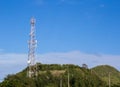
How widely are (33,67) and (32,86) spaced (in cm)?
650

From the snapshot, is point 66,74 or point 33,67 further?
point 66,74

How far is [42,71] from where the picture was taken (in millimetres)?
141000

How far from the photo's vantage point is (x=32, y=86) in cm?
11075

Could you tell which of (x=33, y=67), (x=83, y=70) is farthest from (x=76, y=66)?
(x=33, y=67)

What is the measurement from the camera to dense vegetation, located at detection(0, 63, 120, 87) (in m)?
122

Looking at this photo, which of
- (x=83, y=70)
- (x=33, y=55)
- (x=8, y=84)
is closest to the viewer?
(x=8, y=84)

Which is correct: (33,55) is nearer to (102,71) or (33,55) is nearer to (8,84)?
(8,84)

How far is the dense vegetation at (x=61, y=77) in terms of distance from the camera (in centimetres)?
12199

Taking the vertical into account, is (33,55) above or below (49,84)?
above

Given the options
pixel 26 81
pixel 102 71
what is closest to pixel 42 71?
pixel 26 81

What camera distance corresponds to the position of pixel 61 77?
443ft

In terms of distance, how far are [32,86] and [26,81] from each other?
243cm

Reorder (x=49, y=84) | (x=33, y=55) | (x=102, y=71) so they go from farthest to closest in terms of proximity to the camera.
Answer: (x=102, y=71) → (x=49, y=84) → (x=33, y=55)

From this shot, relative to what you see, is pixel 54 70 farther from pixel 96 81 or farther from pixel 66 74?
pixel 96 81
